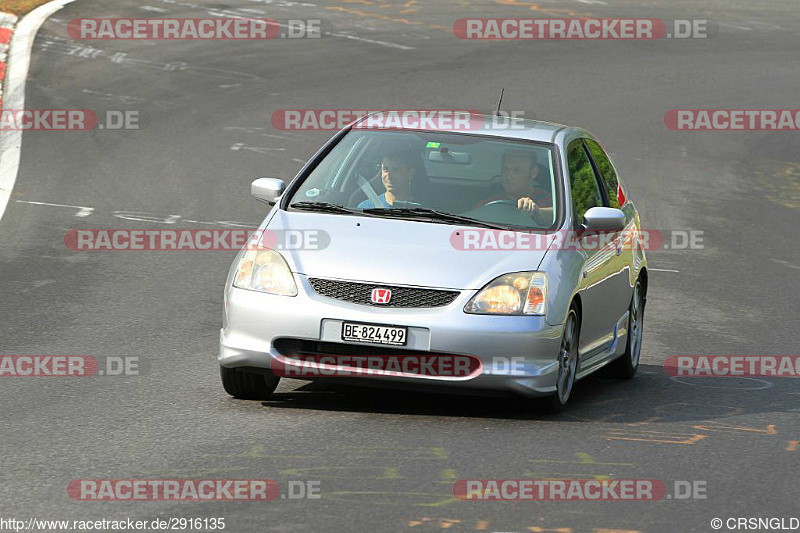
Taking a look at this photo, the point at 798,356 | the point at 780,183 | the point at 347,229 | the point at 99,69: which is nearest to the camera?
the point at 347,229

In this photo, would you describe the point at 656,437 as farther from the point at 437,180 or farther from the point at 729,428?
the point at 437,180

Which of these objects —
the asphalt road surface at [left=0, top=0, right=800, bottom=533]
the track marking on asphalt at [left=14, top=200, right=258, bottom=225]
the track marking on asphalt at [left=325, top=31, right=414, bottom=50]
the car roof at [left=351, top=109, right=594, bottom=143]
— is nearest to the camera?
the asphalt road surface at [left=0, top=0, right=800, bottom=533]

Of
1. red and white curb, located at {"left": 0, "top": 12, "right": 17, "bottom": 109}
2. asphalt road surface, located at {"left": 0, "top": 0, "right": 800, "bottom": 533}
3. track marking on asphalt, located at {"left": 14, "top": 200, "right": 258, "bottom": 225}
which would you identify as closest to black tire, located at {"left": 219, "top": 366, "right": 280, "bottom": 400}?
asphalt road surface, located at {"left": 0, "top": 0, "right": 800, "bottom": 533}

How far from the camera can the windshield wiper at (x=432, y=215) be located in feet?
30.2

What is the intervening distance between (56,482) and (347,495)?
51.0 inches

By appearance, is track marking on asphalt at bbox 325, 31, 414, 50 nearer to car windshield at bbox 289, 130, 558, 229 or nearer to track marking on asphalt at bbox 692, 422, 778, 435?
car windshield at bbox 289, 130, 558, 229

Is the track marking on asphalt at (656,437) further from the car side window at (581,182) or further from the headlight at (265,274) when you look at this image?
the headlight at (265,274)

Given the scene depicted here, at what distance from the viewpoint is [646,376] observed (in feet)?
35.9

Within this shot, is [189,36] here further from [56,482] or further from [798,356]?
[56,482]

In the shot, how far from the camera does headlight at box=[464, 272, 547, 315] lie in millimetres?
8547

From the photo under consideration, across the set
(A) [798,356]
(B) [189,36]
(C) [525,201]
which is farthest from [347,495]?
(B) [189,36]

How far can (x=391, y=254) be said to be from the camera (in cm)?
866

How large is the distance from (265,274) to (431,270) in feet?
3.13

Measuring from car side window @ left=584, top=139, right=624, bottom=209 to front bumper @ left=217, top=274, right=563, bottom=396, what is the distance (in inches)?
89.7
